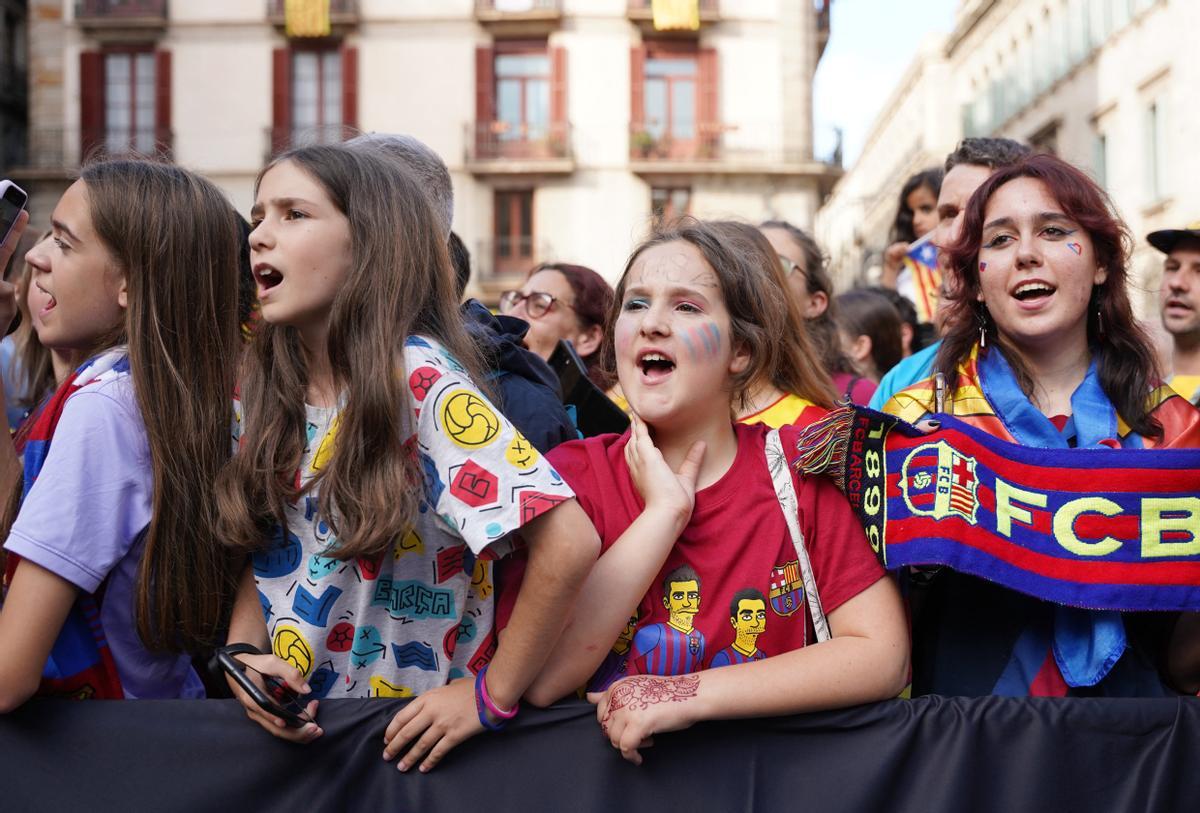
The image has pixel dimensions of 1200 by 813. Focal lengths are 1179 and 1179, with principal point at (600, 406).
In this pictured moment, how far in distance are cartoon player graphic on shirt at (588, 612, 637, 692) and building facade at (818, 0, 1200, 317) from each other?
14.9 m

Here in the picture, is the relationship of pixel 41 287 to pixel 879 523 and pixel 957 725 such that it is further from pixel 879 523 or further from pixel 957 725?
pixel 957 725

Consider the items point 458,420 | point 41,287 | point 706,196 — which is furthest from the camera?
point 706,196

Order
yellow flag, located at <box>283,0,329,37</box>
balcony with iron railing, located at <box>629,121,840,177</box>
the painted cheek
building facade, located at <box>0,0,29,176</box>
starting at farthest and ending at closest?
building facade, located at <box>0,0,29,176</box>, yellow flag, located at <box>283,0,329,37</box>, balcony with iron railing, located at <box>629,121,840,177</box>, the painted cheek

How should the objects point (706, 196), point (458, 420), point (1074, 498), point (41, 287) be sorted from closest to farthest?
point (458, 420), point (1074, 498), point (41, 287), point (706, 196)

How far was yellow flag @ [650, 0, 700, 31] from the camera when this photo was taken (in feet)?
78.0

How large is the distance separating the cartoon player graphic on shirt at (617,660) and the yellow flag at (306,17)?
24024mm

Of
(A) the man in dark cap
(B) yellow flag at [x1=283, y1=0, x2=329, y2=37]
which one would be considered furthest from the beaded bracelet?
(B) yellow flag at [x1=283, y1=0, x2=329, y2=37]

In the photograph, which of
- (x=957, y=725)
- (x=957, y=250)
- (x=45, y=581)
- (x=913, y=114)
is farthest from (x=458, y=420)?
(x=913, y=114)

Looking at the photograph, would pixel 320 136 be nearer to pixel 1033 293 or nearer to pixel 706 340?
pixel 706 340

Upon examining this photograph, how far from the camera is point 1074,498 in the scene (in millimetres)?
2365

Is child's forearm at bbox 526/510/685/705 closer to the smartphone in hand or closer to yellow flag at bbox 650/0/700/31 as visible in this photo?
the smartphone in hand

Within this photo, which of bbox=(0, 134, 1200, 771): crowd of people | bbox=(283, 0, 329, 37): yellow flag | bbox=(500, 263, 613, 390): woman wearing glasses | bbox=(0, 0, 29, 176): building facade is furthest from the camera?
bbox=(0, 0, 29, 176): building facade

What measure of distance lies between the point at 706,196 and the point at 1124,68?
26.5 ft

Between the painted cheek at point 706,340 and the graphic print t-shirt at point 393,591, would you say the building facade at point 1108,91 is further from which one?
the graphic print t-shirt at point 393,591
